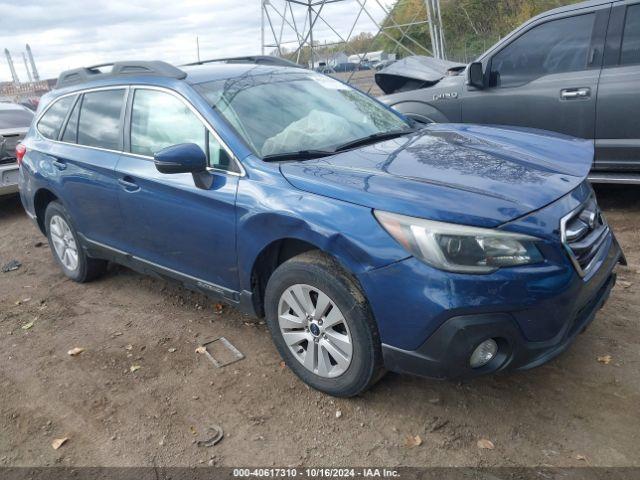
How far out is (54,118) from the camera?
4.97 metres

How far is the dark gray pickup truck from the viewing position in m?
5.02

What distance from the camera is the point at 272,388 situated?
3240 mm

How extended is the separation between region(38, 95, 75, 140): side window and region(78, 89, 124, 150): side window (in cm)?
33

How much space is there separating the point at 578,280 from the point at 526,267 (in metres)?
0.30

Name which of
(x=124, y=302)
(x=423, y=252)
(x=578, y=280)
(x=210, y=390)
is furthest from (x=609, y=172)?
(x=124, y=302)

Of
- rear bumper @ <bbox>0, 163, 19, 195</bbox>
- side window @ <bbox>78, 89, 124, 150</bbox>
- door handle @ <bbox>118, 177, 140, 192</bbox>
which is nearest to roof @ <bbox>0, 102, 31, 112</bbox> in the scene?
rear bumper @ <bbox>0, 163, 19, 195</bbox>

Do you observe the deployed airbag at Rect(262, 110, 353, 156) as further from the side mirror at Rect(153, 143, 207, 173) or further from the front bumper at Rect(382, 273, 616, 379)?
the front bumper at Rect(382, 273, 616, 379)

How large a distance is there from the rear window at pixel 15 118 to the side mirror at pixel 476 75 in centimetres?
638

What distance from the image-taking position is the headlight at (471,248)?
243cm

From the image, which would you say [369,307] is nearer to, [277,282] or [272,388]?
[277,282]

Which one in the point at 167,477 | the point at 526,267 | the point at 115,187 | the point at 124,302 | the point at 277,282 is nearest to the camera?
the point at 526,267

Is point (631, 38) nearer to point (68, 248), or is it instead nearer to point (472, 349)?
point (472, 349)

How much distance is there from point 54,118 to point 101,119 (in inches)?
36.4

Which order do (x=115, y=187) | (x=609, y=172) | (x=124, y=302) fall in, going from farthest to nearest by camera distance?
(x=609, y=172)
(x=124, y=302)
(x=115, y=187)
